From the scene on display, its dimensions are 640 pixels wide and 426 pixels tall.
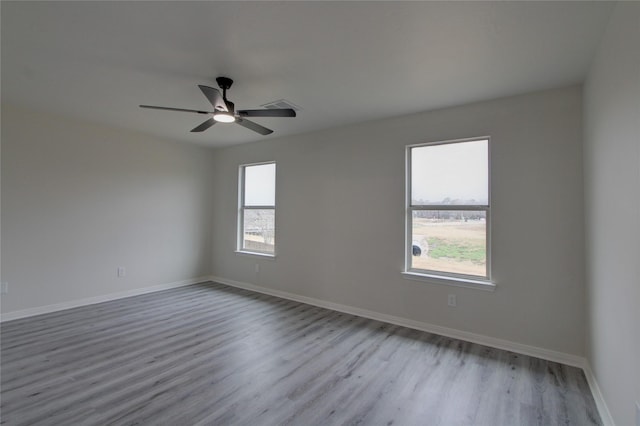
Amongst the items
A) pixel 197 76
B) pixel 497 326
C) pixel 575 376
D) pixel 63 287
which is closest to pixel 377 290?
pixel 497 326

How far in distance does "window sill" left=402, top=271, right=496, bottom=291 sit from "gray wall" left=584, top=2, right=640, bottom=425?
81cm

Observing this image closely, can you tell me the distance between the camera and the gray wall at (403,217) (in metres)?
2.72

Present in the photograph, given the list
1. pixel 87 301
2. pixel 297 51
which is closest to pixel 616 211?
pixel 297 51

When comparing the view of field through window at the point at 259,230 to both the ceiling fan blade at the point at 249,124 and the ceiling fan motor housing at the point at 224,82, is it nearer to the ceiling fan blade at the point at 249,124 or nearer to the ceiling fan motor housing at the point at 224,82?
the ceiling fan blade at the point at 249,124

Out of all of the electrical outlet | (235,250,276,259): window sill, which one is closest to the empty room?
the electrical outlet

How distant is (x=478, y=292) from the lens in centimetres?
310

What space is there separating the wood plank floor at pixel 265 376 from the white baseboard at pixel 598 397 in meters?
0.04

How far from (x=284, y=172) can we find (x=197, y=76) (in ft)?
7.28

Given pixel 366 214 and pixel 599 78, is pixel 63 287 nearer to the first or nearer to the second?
pixel 366 214

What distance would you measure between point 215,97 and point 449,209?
8.66ft

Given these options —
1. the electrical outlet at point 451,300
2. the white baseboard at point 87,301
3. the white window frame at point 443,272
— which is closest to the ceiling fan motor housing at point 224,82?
the white window frame at point 443,272

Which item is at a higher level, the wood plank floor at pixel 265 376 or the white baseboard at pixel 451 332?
the white baseboard at pixel 451 332

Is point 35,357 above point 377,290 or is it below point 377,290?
below

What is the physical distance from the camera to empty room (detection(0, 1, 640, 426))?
1900mm
